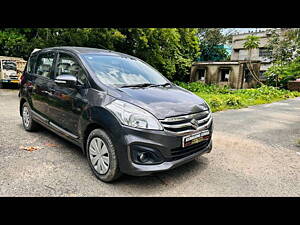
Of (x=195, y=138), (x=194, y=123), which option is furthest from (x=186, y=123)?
(x=195, y=138)

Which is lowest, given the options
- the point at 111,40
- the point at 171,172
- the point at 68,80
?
the point at 171,172

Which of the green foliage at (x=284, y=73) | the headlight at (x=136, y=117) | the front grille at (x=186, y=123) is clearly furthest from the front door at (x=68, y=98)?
the green foliage at (x=284, y=73)

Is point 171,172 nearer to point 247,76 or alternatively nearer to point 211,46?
point 247,76

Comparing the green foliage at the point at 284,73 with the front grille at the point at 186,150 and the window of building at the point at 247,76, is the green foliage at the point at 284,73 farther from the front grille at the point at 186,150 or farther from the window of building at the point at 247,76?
the front grille at the point at 186,150

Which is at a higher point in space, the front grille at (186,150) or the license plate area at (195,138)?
the license plate area at (195,138)

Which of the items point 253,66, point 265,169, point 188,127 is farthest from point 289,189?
point 253,66

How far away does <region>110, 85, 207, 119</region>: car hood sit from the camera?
106 inches

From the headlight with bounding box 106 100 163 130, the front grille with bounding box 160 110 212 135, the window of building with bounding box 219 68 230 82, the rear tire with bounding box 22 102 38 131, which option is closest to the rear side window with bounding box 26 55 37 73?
the rear tire with bounding box 22 102 38 131

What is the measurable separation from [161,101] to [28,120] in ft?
11.2

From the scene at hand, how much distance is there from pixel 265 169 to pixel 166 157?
1875 millimetres

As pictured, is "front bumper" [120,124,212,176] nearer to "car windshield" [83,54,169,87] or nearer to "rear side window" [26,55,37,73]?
"car windshield" [83,54,169,87]

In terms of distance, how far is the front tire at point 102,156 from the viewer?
2.74 m

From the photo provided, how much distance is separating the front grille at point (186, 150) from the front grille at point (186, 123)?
22 centimetres

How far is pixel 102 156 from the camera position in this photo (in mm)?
2893
